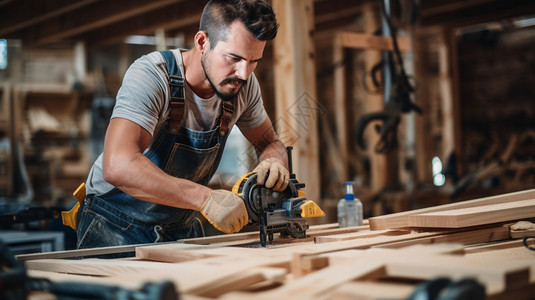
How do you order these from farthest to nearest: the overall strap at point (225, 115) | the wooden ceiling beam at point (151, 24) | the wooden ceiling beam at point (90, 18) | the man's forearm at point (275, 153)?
the wooden ceiling beam at point (90, 18) → the wooden ceiling beam at point (151, 24) → the man's forearm at point (275, 153) → the overall strap at point (225, 115)

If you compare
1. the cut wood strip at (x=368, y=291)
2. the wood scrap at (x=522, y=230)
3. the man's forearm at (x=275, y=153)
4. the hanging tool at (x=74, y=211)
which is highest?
the man's forearm at (x=275, y=153)

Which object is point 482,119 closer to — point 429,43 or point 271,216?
point 429,43

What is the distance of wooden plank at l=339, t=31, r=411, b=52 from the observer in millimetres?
4074

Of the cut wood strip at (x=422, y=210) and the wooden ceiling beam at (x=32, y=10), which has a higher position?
the wooden ceiling beam at (x=32, y=10)

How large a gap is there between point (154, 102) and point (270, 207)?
0.58m

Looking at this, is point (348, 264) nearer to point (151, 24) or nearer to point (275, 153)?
point (275, 153)

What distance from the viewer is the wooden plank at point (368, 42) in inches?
160

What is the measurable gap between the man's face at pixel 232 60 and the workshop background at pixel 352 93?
112 inches

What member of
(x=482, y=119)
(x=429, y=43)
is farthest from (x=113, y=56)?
(x=482, y=119)

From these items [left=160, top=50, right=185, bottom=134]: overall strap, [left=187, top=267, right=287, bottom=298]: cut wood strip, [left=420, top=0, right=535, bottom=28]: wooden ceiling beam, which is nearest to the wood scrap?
[left=187, top=267, right=287, bottom=298]: cut wood strip

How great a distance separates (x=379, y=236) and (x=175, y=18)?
3.95m

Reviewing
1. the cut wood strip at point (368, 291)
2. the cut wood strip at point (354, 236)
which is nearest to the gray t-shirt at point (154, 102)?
the cut wood strip at point (354, 236)

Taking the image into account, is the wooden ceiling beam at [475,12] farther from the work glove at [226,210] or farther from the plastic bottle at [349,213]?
the work glove at [226,210]

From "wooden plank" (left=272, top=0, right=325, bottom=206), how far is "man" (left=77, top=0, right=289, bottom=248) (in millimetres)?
856
